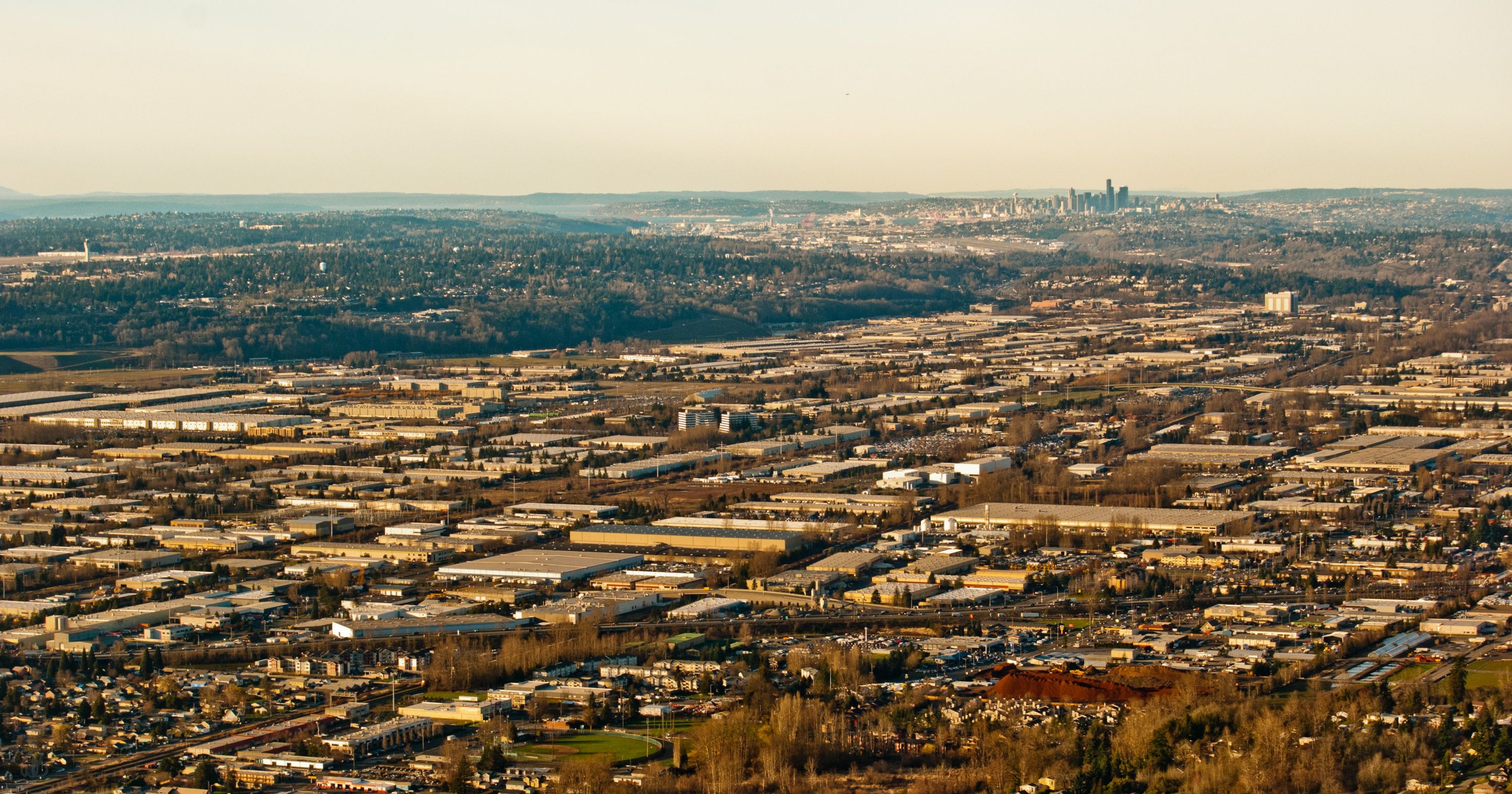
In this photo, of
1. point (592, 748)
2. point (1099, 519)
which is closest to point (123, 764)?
point (592, 748)

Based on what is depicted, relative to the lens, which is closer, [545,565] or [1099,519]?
[545,565]

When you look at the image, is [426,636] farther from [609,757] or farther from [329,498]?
[329,498]

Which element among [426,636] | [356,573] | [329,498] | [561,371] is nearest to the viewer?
[426,636]

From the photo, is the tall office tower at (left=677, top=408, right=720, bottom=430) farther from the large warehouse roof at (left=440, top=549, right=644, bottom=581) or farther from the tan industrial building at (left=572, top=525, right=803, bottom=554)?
the large warehouse roof at (left=440, top=549, right=644, bottom=581)

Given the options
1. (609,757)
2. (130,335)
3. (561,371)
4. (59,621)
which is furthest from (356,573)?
(130,335)

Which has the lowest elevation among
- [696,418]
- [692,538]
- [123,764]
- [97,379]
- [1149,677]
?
[97,379]

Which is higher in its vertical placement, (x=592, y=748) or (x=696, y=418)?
(x=592, y=748)

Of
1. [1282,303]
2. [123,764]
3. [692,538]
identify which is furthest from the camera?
[1282,303]

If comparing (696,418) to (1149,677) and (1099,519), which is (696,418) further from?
(1149,677)

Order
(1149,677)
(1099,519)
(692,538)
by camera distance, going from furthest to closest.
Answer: (1099,519)
(692,538)
(1149,677)
